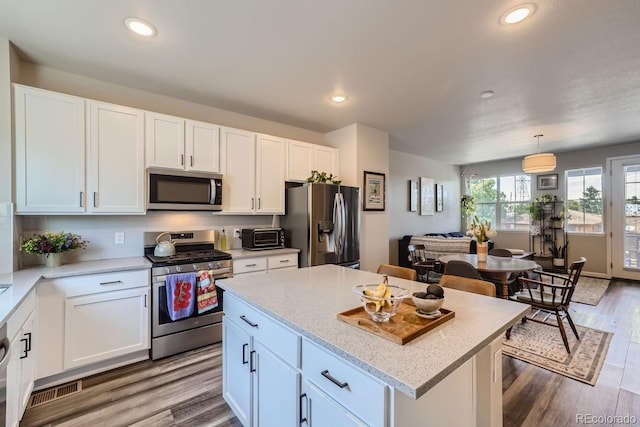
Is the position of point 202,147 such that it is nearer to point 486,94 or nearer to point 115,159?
point 115,159

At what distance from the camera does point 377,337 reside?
1.10 metres

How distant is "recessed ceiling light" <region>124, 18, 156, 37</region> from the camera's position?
6.47ft

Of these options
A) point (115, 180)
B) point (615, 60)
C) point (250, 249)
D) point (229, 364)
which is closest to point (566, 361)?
point (615, 60)

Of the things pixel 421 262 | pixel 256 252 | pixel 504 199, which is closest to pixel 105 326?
pixel 256 252

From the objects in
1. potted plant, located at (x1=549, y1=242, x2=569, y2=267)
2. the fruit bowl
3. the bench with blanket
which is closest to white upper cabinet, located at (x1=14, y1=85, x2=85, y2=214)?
the fruit bowl

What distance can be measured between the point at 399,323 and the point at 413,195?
575 centimetres

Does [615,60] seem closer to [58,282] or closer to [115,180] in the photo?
[115,180]

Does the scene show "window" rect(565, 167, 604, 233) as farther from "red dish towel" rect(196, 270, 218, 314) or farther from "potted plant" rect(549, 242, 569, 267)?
"red dish towel" rect(196, 270, 218, 314)

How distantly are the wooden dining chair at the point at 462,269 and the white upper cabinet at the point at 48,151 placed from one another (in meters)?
3.64

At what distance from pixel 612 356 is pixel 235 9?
4344 millimetres

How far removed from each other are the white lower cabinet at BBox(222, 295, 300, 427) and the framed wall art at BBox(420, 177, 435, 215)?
5829mm

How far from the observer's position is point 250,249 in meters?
3.52

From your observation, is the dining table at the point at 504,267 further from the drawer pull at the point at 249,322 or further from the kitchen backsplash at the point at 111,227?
the kitchen backsplash at the point at 111,227

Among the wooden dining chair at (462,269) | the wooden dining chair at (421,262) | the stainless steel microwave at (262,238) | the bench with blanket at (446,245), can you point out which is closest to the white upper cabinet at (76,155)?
the stainless steel microwave at (262,238)
